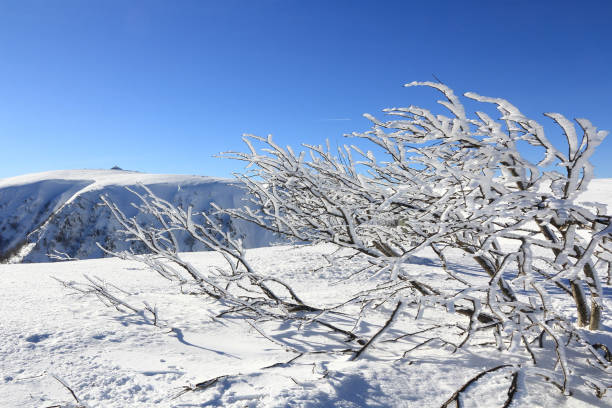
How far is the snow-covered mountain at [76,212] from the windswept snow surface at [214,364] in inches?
1140

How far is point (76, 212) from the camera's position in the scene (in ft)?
116

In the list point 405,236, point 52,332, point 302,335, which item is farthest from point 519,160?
point 52,332

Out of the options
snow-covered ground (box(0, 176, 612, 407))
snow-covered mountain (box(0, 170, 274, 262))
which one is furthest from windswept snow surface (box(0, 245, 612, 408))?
snow-covered mountain (box(0, 170, 274, 262))

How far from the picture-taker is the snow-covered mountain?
33781mm

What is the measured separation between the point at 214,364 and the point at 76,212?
4073cm

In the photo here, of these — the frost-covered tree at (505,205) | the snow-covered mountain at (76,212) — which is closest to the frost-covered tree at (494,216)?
the frost-covered tree at (505,205)

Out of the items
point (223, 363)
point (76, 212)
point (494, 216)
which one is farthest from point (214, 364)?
point (76, 212)

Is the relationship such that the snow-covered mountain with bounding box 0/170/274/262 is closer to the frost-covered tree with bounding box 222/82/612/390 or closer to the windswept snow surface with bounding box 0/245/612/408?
the windswept snow surface with bounding box 0/245/612/408

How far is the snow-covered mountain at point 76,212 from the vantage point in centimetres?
3378

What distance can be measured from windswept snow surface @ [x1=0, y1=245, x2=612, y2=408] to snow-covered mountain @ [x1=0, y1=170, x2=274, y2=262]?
2895 cm

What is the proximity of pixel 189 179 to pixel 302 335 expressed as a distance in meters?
42.4

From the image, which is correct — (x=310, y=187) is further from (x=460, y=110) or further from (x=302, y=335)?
(x=302, y=335)

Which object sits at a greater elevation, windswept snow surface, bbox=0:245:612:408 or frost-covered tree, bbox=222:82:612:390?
frost-covered tree, bbox=222:82:612:390

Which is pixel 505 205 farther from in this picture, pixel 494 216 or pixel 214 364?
pixel 214 364
